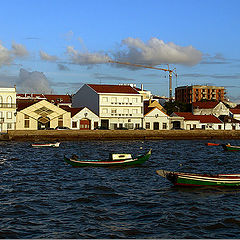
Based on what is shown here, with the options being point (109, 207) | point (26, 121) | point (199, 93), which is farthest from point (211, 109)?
point (109, 207)

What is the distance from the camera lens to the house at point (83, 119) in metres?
91.7

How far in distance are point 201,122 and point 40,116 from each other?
42759 mm

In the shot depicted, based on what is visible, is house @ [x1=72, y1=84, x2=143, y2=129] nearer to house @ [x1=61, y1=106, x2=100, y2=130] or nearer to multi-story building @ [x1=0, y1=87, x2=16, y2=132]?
house @ [x1=61, y1=106, x2=100, y2=130]

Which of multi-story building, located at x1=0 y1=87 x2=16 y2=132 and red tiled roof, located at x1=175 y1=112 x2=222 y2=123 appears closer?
multi-story building, located at x1=0 y1=87 x2=16 y2=132

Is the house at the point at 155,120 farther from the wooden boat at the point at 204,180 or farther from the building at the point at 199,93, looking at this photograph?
the building at the point at 199,93

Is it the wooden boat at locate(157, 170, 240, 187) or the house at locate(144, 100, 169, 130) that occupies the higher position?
the house at locate(144, 100, 169, 130)

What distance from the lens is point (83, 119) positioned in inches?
3654

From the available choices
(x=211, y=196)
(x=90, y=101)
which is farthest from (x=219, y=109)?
(x=211, y=196)

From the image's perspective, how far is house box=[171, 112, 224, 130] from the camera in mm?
103000

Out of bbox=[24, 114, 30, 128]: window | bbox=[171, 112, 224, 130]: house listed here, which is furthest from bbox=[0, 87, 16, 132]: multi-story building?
bbox=[171, 112, 224, 130]: house

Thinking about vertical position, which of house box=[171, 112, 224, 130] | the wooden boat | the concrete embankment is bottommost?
the wooden boat

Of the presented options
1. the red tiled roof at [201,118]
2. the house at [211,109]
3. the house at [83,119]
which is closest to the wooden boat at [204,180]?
the house at [83,119]

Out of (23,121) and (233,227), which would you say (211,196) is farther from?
(23,121)

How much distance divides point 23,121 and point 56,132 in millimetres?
11118
